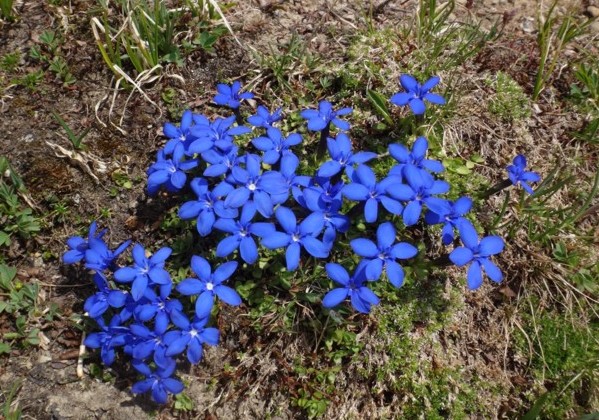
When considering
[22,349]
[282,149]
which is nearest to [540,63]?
[282,149]

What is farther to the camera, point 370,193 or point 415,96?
point 415,96

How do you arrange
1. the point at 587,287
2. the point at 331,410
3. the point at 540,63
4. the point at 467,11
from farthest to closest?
the point at 467,11 → the point at 540,63 → the point at 587,287 → the point at 331,410

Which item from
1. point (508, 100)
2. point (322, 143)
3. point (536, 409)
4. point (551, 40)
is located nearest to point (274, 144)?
point (322, 143)

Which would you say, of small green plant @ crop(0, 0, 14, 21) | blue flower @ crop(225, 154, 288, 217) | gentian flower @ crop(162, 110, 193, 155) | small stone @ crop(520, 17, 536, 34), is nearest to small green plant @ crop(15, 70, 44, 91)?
small green plant @ crop(0, 0, 14, 21)

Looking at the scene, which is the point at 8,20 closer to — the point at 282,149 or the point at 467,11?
the point at 282,149

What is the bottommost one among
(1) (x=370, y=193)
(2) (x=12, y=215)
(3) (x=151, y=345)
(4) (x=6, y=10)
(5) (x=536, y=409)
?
(5) (x=536, y=409)

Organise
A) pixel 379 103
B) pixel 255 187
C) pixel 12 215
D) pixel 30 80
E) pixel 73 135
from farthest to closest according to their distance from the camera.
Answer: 1. pixel 30 80
2. pixel 379 103
3. pixel 73 135
4. pixel 12 215
5. pixel 255 187

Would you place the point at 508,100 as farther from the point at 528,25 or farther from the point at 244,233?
the point at 244,233
